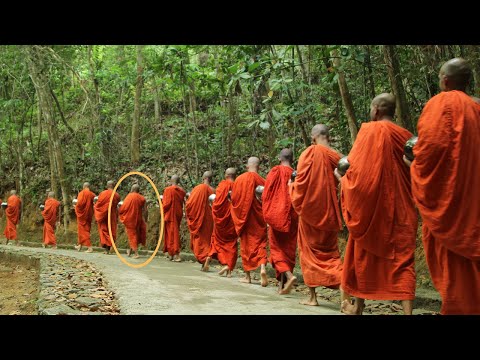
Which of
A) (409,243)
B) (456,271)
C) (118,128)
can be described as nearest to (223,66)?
(409,243)

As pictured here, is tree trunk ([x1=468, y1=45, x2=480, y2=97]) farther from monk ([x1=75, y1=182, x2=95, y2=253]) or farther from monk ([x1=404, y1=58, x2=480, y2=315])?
monk ([x1=75, y1=182, x2=95, y2=253])

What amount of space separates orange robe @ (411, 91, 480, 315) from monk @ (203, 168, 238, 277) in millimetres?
5748

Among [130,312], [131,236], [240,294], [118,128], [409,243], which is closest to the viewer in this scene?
[409,243]

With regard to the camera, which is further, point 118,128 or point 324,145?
point 118,128

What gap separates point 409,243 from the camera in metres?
4.53

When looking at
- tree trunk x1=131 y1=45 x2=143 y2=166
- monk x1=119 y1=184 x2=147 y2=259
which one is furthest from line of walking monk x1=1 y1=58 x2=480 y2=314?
tree trunk x1=131 y1=45 x2=143 y2=166

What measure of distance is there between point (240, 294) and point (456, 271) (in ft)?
11.0

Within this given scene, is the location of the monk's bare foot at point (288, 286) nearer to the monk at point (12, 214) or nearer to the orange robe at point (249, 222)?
the orange robe at point (249, 222)

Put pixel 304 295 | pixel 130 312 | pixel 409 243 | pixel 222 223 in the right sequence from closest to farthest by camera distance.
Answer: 1. pixel 409 243
2. pixel 130 312
3. pixel 304 295
4. pixel 222 223

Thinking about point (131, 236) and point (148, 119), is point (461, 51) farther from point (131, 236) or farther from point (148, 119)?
point (148, 119)

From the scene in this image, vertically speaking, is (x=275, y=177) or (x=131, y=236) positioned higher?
(x=275, y=177)

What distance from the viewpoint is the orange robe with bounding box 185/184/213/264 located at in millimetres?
11180

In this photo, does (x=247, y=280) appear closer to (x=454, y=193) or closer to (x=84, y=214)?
(x=454, y=193)

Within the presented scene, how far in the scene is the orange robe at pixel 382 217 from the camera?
451cm
